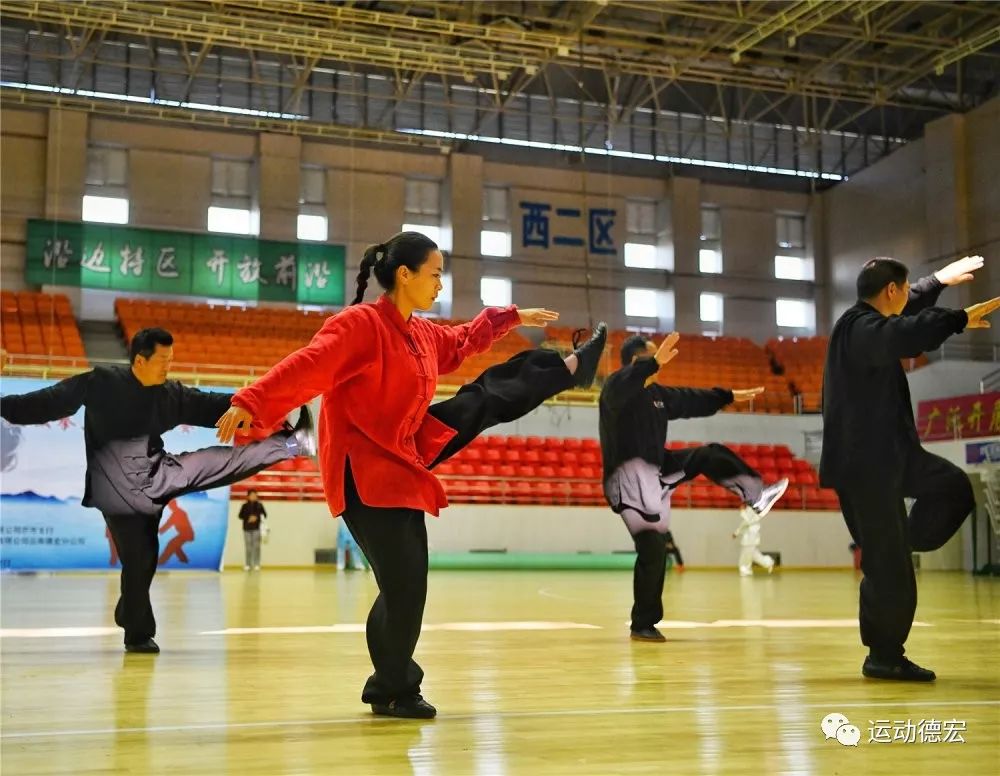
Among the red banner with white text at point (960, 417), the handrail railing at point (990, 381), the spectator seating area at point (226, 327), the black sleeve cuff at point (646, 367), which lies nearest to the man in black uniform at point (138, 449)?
the black sleeve cuff at point (646, 367)

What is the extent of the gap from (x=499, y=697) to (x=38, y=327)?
765 inches

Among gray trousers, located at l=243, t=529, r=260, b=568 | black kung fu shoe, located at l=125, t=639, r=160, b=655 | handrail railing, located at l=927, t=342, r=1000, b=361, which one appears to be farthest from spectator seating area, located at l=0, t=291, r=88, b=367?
handrail railing, located at l=927, t=342, r=1000, b=361

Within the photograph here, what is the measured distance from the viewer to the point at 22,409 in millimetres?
5332

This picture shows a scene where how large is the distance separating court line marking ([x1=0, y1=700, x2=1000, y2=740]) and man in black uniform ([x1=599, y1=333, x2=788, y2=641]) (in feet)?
9.38

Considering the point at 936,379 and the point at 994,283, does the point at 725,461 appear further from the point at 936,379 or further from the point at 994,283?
the point at 994,283

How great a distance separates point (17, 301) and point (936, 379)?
58.7 ft

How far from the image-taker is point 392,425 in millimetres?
3748

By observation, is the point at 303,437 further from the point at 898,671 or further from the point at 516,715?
the point at 898,671

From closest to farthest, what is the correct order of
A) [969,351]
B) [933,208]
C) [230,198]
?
[969,351] < [933,208] < [230,198]

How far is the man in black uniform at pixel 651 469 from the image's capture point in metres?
6.79

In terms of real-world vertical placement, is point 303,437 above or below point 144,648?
above

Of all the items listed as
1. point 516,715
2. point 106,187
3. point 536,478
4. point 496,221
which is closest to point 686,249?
point 496,221

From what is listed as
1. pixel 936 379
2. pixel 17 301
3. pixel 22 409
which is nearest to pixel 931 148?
pixel 936 379

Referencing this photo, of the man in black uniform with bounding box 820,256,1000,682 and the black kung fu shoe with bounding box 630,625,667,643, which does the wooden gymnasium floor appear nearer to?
the black kung fu shoe with bounding box 630,625,667,643
